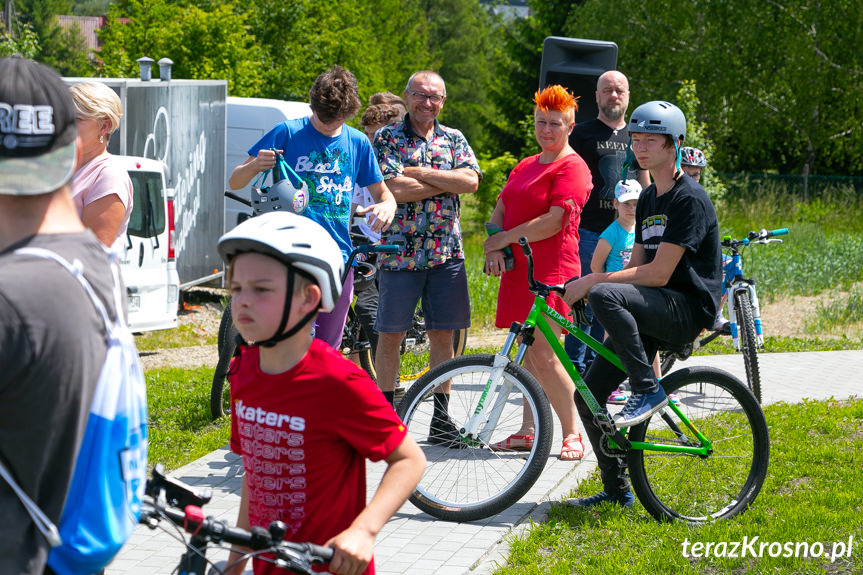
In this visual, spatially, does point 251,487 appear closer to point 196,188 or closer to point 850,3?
point 196,188

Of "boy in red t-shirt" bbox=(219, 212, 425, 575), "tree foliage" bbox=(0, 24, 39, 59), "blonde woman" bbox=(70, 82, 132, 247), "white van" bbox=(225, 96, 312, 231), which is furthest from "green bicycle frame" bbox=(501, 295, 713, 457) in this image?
"tree foliage" bbox=(0, 24, 39, 59)

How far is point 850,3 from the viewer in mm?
29906

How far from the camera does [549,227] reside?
6.36 metres

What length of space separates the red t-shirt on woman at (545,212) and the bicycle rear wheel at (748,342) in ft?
6.44

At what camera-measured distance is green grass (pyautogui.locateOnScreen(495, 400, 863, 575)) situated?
185 inches

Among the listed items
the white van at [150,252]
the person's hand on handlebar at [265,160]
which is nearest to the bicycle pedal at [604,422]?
the person's hand on handlebar at [265,160]

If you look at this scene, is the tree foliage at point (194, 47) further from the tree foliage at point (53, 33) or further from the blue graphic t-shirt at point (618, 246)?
the tree foliage at point (53, 33)

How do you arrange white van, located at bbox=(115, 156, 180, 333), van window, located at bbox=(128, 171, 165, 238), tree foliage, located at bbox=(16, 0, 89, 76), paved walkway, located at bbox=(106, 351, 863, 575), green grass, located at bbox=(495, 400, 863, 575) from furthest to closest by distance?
tree foliage, located at bbox=(16, 0, 89, 76)
van window, located at bbox=(128, 171, 165, 238)
white van, located at bbox=(115, 156, 180, 333)
paved walkway, located at bbox=(106, 351, 863, 575)
green grass, located at bbox=(495, 400, 863, 575)

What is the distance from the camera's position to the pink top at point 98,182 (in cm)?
427

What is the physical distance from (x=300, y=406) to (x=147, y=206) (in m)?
9.91

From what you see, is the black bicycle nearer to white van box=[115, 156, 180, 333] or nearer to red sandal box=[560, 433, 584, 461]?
red sandal box=[560, 433, 584, 461]

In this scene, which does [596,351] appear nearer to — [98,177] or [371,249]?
[371,249]

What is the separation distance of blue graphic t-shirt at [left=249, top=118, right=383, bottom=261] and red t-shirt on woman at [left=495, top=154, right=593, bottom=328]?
3.65ft

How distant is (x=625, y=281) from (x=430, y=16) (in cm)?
7636
